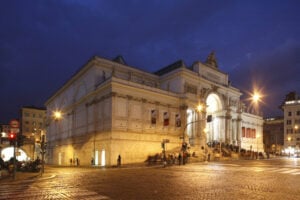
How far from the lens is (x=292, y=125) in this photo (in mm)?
107875

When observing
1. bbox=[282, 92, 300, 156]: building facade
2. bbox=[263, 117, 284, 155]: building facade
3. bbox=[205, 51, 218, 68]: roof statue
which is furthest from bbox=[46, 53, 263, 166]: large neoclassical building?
bbox=[263, 117, 284, 155]: building facade

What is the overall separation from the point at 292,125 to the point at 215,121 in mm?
48985

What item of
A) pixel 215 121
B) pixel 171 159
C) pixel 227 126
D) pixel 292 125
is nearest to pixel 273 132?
pixel 292 125

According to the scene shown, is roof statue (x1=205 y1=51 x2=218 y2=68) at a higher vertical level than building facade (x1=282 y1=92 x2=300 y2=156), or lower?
higher

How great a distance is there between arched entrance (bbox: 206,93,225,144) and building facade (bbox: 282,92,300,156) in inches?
1798

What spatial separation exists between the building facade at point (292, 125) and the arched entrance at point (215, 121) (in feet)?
150

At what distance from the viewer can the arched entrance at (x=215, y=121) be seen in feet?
237

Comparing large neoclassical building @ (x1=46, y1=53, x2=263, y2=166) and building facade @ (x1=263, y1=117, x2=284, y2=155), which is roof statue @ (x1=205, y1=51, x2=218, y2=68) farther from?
building facade @ (x1=263, y1=117, x2=284, y2=155)

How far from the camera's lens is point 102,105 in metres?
49.4

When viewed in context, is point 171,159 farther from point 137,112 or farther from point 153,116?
point 137,112

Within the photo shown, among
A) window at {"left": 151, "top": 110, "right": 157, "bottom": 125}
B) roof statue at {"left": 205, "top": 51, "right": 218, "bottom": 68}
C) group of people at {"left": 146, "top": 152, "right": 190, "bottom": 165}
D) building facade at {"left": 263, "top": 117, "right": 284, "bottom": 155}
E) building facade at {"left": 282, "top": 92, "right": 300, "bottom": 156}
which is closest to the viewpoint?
group of people at {"left": 146, "top": 152, "right": 190, "bottom": 165}

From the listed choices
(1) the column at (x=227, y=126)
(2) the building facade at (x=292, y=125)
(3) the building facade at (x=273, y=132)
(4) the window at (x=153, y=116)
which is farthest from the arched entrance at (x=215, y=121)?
(3) the building facade at (x=273, y=132)

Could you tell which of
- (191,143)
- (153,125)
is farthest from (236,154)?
(153,125)

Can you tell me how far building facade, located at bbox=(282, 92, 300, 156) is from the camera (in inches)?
4173
